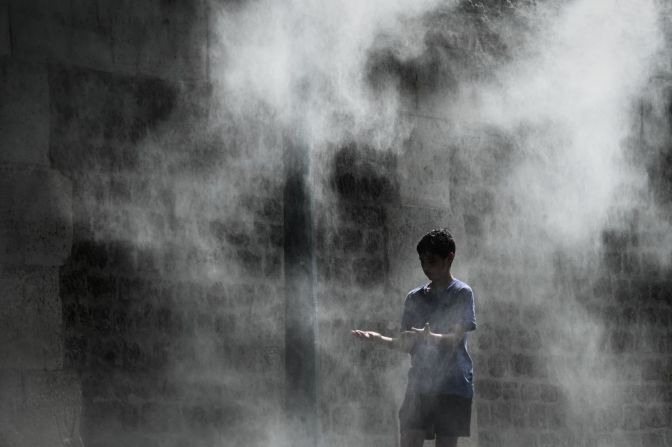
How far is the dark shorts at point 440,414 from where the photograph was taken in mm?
6379

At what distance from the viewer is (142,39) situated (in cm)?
794

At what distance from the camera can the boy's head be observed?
647 centimetres

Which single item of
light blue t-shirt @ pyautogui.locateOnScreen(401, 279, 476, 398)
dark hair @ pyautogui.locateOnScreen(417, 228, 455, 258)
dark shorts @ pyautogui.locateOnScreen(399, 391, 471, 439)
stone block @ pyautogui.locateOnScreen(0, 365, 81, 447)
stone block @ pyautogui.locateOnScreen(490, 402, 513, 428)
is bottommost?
stone block @ pyautogui.locateOnScreen(490, 402, 513, 428)

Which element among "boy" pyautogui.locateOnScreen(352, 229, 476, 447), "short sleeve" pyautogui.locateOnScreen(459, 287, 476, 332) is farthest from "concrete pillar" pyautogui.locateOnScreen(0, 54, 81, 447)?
"short sleeve" pyautogui.locateOnScreen(459, 287, 476, 332)

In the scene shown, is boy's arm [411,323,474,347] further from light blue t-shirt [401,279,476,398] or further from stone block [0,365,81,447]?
stone block [0,365,81,447]

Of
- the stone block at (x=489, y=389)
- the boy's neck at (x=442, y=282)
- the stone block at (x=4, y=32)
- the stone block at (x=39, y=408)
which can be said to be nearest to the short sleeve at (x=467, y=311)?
the boy's neck at (x=442, y=282)

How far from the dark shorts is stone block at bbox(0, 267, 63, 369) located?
2.08 meters

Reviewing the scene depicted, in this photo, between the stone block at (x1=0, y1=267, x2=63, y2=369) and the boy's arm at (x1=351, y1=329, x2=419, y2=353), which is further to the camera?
the stone block at (x1=0, y1=267, x2=63, y2=369)

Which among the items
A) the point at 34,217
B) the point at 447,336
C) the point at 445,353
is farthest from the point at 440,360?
the point at 34,217

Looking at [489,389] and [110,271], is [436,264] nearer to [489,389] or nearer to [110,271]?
[110,271]

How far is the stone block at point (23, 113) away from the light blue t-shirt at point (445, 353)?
2.39 m

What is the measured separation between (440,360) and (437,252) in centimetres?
51

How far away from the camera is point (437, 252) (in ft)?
21.3

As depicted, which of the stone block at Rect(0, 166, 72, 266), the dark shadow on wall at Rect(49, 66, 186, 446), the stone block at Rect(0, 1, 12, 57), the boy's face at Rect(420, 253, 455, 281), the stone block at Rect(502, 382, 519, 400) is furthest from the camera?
the stone block at Rect(502, 382, 519, 400)
